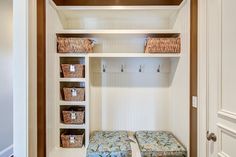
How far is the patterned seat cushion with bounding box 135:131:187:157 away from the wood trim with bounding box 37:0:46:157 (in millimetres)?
959

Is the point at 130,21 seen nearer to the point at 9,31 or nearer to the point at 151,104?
the point at 151,104

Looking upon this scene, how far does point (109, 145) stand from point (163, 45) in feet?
4.00

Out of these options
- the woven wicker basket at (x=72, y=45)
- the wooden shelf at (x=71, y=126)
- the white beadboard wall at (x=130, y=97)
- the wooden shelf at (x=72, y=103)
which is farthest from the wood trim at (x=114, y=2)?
the wooden shelf at (x=71, y=126)

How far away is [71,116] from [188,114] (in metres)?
1.25

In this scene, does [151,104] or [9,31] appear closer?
[151,104]

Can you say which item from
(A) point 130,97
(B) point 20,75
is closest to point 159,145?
(A) point 130,97

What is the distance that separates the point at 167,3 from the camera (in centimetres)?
263

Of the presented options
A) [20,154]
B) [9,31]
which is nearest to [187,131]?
→ [20,154]

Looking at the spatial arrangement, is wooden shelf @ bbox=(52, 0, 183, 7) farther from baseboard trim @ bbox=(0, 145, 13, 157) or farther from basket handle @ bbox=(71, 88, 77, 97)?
baseboard trim @ bbox=(0, 145, 13, 157)
